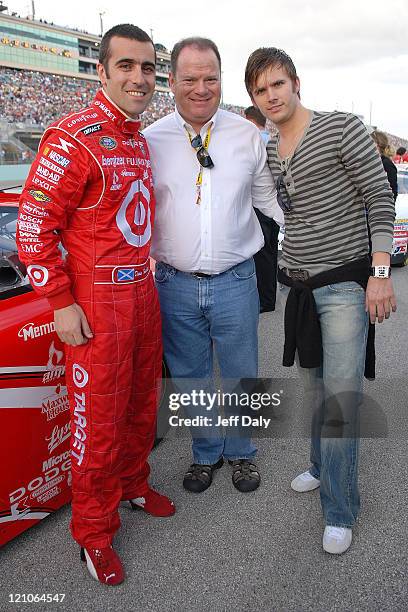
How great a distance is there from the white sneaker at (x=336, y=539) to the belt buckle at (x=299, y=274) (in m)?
1.01

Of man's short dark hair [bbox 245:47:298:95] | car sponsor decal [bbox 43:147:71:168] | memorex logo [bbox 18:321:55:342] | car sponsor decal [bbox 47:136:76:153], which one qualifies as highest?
man's short dark hair [bbox 245:47:298:95]

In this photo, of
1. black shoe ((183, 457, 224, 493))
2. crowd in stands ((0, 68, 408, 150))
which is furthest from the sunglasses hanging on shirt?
crowd in stands ((0, 68, 408, 150))

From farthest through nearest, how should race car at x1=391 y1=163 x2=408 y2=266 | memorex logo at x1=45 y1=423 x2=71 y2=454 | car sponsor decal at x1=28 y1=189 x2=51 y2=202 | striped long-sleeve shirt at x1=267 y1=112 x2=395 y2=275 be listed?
1. race car at x1=391 y1=163 x2=408 y2=266
2. memorex logo at x1=45 y1=423 x2=71 y2=454
3. striped long-sleeve shirt at x1=267 y1=112 x2=395 y2=275
4. car sponsor decal at x1=28 y1=189 x2=51 y2=202

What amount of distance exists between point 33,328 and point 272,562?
1281mm

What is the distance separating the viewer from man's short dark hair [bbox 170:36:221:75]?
2.20 metres

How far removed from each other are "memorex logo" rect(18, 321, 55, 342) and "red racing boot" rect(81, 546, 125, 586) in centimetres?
83

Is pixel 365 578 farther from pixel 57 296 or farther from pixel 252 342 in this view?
pixel 57 296

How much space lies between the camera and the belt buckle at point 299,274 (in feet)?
6.78

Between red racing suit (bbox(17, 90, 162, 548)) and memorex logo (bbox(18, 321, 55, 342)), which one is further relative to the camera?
memorex logo (bbox(18, 321, 55, 342))

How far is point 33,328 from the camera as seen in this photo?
6.46 ft

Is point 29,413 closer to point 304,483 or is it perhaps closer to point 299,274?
point 299,274

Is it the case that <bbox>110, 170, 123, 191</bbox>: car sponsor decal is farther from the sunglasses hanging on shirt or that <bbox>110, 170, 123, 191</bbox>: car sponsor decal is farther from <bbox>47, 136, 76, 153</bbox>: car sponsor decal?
the sunglasses hanging on shirt

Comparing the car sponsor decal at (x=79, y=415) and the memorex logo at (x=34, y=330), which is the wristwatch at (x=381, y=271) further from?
the memorex logo at (x=34, y=330)

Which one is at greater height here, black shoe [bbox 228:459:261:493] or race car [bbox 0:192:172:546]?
race car [bbox 0:192:172:546]
